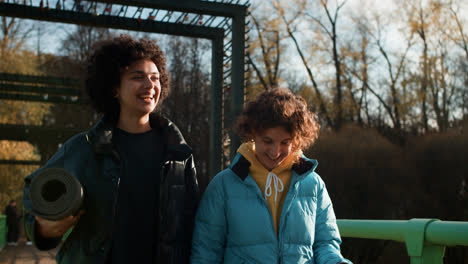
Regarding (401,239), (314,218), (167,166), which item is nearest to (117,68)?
(167,166)

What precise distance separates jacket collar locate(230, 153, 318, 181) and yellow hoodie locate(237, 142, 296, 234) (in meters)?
0.03

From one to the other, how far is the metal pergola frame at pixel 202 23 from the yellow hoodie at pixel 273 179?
8088mm

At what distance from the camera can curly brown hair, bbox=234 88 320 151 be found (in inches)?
93.6

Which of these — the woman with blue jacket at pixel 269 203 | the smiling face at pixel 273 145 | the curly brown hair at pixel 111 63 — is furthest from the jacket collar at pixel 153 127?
the smiling face at pixel 273 145

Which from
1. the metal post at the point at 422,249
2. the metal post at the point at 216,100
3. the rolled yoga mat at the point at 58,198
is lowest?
the metal post at the point at 422,249

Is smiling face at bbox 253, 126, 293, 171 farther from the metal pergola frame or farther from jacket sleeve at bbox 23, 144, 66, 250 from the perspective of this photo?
the metal pergola frame

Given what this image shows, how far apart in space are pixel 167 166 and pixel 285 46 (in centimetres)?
2247

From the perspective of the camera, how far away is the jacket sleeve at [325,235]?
2.27 metres

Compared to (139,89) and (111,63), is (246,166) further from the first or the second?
(111,63)

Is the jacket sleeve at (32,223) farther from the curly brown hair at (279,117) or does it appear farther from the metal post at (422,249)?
the metal post at (422,249)

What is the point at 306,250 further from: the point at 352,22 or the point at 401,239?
the point at 352,22

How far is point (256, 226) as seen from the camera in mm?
2238

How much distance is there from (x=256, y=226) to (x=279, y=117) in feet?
1.70

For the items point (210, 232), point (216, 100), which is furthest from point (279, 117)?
point (216, 100)
